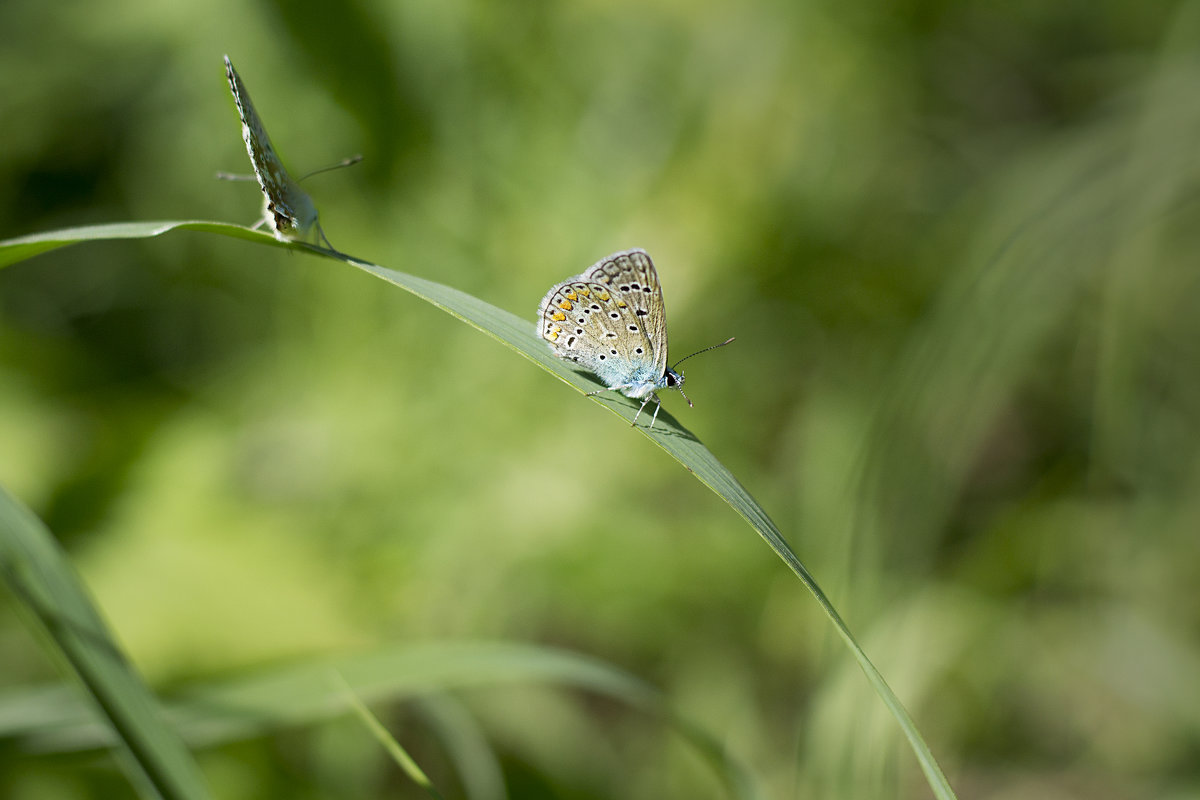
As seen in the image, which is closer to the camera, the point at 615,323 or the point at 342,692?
the point at 342,692

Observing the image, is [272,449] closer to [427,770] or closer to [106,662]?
[427,770]

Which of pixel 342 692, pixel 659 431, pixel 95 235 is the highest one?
pixel 659 431

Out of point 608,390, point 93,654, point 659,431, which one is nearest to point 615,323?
point 608,390

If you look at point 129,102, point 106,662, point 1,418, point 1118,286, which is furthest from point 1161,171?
point 1,418

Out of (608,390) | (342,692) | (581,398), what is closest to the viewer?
(342,692)

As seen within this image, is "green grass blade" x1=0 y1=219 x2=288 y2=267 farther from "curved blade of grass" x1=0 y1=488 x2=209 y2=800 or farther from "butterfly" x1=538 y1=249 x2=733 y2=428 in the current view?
"butterfly" x1=538 y1=249 x2=733 y2=428

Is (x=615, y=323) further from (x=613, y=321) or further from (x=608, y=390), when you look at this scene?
(x=608, y=390)

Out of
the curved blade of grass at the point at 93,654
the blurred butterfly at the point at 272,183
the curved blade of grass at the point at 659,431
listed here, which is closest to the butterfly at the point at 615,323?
the curved blade of grass at the point at 659,431
